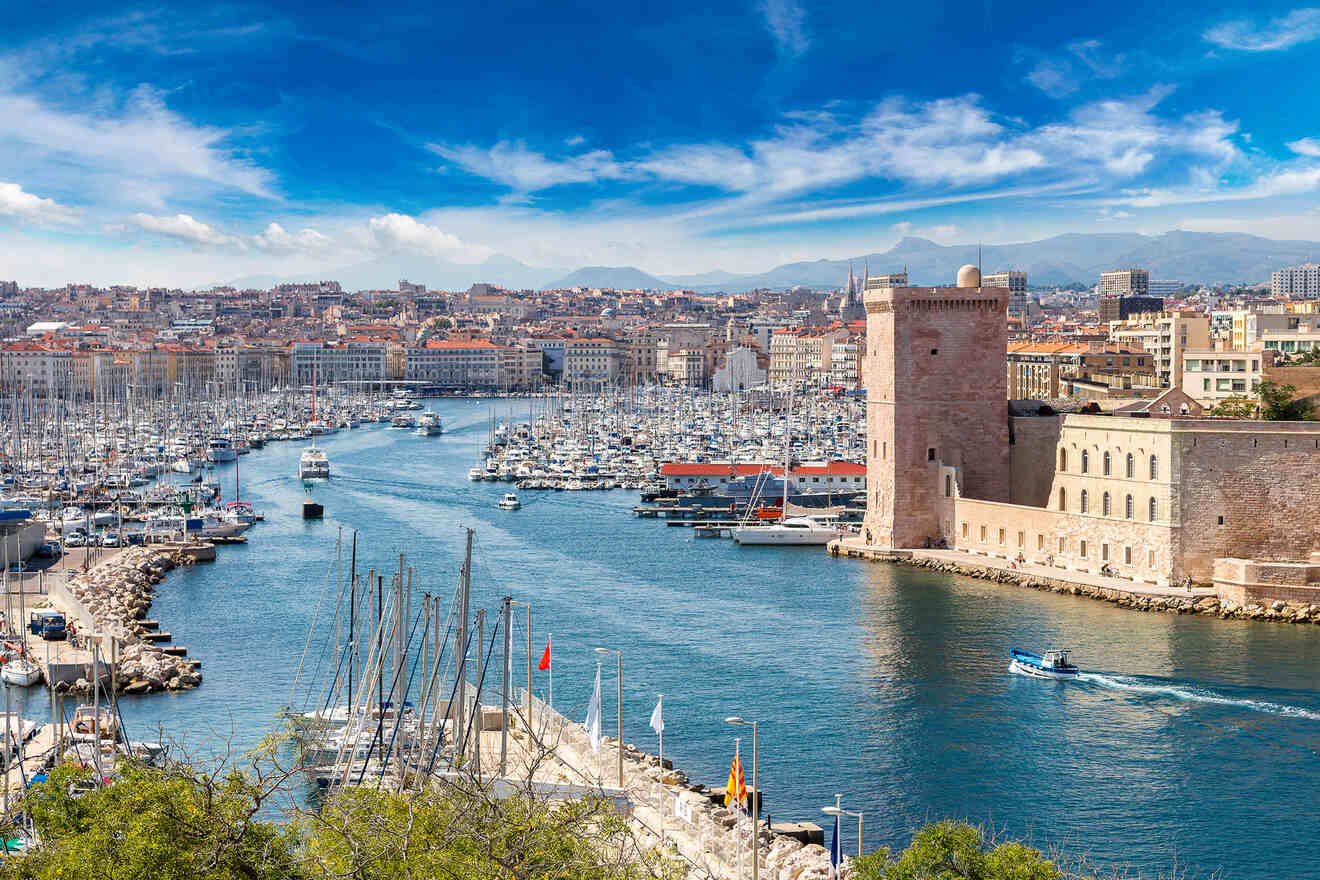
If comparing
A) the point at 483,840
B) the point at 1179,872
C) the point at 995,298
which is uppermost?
the point at 995,298

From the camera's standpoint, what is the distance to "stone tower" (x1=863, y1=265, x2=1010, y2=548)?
25.6 metres

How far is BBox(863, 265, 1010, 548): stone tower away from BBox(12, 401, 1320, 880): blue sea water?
1554mm

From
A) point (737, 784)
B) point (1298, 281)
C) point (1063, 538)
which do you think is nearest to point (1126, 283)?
point (1298, 281)

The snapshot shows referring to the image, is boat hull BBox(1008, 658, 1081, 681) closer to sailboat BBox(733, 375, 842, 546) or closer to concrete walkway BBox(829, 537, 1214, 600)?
concrete walkway BBox(829, 537, 1214, 600)

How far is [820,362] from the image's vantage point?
8969 centimetres

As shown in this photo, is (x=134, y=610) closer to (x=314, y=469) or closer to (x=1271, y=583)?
(x=1271, y=583)

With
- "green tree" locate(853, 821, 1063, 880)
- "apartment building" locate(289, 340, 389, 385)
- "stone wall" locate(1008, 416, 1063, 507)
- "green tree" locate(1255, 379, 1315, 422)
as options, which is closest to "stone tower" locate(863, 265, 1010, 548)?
"stone wall" locate(1008, 416, 1063, 507)

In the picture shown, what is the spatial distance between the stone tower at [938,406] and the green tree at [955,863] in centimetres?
1717

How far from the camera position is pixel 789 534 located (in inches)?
1141

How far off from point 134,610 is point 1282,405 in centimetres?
1733

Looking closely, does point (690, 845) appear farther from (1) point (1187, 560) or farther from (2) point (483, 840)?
(1) point (1187, 560)

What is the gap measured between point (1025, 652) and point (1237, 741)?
11.4ft

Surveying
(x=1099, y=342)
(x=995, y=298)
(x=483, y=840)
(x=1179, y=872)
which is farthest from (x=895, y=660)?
(x=1099, y=342)

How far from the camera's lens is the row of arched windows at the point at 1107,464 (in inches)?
845
